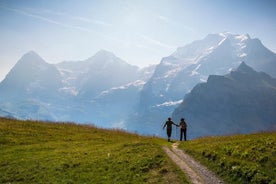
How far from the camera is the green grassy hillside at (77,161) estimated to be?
27.0m

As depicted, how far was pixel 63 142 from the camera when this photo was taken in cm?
4453

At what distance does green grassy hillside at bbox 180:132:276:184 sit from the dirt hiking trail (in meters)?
0.72

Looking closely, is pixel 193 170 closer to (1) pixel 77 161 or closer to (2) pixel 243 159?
(2) pixel 243 159

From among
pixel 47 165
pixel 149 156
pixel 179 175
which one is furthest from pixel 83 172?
pixel 179 175

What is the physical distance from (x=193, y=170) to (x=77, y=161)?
12.1 m

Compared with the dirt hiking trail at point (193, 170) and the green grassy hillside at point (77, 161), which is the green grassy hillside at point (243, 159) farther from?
the green grassy hillside at point (77, 161)

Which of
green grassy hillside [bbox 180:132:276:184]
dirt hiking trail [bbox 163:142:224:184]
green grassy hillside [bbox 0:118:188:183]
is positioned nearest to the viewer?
green grassy hillside [bbox 180:132:276:184]

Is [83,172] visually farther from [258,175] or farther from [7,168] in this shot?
[258,175]

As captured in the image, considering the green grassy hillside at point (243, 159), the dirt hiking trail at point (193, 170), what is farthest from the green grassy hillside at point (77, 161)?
the green grassy hillside at point (243, 159)

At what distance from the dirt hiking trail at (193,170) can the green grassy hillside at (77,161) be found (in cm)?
91

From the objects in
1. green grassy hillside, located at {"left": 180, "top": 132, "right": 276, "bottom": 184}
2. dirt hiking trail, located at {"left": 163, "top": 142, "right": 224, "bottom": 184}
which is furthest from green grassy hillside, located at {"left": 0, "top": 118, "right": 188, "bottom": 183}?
green grassy hillside, located at {"left": 180, "top": 132, "right": 276, "bottom": 184}

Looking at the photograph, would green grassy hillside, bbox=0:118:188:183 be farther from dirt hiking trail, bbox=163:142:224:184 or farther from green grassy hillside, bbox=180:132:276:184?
green grassy hillside, bbox=180:132:276:184

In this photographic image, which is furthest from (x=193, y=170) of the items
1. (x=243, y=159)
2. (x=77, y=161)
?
(x=77, y=161)

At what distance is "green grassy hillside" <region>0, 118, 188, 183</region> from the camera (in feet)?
88.5
